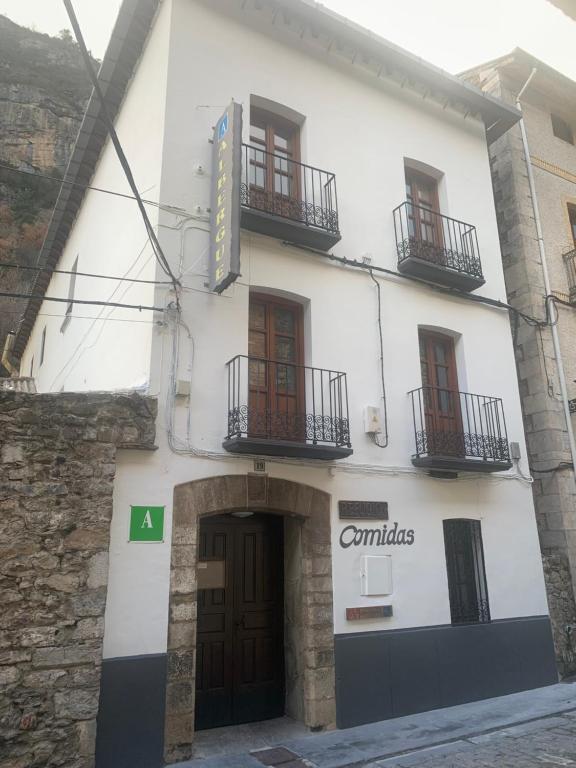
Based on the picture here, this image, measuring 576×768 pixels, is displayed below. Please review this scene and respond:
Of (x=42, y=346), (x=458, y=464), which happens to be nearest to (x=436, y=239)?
(x=458, y=464)

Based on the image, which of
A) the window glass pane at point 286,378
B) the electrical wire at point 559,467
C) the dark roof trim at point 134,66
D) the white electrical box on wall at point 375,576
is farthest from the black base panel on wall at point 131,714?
the dark roof trim at point 134,66

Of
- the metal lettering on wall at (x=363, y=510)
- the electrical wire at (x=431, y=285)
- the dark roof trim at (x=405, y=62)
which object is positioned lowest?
the metal lettering on wall at (x=363, y=510)

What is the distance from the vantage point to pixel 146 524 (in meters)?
5.78

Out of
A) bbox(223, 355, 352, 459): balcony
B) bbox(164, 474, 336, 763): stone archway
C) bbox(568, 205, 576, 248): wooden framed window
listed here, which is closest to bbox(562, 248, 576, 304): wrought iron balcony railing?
bbox(568, 205, 576, 248): wooden framed window

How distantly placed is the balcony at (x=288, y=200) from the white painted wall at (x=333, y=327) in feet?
0.92

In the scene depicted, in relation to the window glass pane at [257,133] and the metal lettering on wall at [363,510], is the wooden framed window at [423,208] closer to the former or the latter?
the window glass pane at [257,133]

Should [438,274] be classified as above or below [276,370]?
above

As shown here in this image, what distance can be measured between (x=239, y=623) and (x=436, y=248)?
21.0 ft

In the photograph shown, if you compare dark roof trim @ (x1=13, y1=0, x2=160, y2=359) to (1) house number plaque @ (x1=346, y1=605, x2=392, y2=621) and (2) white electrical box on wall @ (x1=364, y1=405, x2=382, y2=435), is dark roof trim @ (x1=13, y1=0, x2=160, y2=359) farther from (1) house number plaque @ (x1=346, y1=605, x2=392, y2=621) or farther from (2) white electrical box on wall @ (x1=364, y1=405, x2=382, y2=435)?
(1) house number plaque @ (x1=346, y1=605, x2=392, y2=621)

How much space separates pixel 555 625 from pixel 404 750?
412cm

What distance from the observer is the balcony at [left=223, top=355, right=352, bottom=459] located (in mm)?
6414

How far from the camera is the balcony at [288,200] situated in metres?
7.29

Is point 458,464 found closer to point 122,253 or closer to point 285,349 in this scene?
point 285,349

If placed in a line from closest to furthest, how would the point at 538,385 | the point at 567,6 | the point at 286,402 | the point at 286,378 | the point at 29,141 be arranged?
the point at 567,6 → the point at 286,402 → the point at 286,378 → the point at 538,385 → the point at 29,141
